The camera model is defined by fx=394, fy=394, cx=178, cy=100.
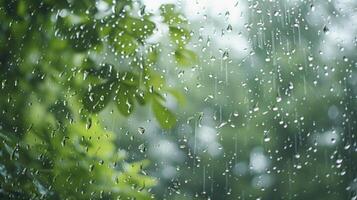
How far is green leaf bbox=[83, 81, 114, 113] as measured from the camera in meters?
0.82

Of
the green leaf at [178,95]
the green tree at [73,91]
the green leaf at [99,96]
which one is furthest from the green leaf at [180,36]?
the green leaf at [99,96]

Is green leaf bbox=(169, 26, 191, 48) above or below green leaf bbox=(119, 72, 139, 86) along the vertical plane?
above

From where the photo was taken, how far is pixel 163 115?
2.74 ft

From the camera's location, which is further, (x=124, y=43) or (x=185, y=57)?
(x=185, y=57)

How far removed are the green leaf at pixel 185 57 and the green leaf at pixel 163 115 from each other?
179 millimetres

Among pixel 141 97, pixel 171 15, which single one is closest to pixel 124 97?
pixel 141 97

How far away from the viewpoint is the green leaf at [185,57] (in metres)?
0.97

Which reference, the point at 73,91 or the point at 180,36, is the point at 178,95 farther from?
the point at 73,91

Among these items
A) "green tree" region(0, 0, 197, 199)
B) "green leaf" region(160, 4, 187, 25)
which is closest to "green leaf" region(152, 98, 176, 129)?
"green tree" region(0, 0, 197, 199)

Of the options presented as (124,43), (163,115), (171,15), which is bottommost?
(163,115)

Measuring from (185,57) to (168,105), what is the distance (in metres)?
0.16

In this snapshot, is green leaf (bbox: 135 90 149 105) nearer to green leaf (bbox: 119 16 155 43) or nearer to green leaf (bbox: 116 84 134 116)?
green leaf (bbox: 116 84 134 116)

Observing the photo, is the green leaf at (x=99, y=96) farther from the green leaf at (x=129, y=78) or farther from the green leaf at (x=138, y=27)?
the green leaf at (x=138, y=27)

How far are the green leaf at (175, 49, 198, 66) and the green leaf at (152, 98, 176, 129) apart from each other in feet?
0.59
